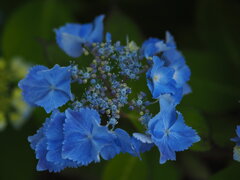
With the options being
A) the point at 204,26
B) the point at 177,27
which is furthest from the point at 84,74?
the point at 177,27

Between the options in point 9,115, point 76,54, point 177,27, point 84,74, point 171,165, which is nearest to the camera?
point 84,74

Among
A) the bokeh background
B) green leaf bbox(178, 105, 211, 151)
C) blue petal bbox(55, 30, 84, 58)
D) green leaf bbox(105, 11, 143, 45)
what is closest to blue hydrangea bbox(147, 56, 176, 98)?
green leaf bbox(178, 105, 211, 151)

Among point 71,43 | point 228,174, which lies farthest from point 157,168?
point 71,43

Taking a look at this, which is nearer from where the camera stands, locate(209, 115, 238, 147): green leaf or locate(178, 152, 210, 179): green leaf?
locate(209, 115, 238, 147): green leaf

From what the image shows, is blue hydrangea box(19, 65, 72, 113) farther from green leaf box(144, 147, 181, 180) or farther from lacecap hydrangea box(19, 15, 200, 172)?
green leaf box(144, 147, 181, 180)

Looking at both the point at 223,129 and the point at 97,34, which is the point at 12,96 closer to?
the point at 97,34

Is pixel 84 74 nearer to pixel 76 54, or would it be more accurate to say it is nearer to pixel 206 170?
pixel 76 54
